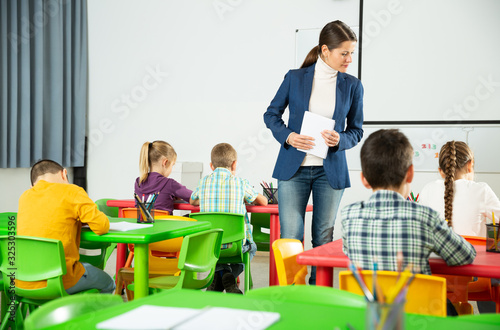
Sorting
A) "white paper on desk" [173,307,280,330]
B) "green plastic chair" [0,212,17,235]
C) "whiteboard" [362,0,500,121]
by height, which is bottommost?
"green plastic chair" [0,212,17,235]

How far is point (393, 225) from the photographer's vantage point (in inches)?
63.5

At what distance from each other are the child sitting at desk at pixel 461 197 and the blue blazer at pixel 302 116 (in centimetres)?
46

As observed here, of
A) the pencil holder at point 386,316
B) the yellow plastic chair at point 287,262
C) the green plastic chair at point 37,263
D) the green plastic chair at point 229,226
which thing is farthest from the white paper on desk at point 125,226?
the pencil holder at point 386,316

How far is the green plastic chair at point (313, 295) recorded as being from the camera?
1296 mm

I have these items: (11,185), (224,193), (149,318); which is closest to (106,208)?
(224,193)

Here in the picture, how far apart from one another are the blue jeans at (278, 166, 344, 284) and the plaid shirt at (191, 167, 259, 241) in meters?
1.01

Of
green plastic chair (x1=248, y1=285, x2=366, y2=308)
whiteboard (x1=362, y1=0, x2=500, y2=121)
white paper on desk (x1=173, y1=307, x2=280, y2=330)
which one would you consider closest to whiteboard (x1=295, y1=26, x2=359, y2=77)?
whiteboard (x1=362, y1=0, x2=500, y2=121)

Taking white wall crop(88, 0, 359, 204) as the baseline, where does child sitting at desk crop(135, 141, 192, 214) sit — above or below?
below

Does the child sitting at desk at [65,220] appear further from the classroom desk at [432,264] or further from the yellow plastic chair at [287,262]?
the classroom desk at [432,264]

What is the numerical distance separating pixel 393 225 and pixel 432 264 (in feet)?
0.63

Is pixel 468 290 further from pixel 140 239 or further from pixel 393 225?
pixel 140 239

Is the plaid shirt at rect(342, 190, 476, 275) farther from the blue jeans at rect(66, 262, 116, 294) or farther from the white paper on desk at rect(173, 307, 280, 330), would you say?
the blue jeans at rect(66, 262, 116, 294)

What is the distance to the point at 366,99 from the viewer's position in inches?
205

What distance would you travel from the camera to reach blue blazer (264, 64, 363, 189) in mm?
2547
